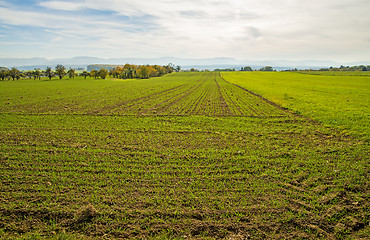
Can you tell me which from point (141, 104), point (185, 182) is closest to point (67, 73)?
point (141, 104)

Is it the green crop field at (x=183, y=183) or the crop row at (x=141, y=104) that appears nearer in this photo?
the green crop field at (x=183, y=183)

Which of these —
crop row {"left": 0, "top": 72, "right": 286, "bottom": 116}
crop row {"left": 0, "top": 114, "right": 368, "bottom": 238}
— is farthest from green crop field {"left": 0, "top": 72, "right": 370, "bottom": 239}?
crop row {"left": 0, "top": 72, "right": 286, "bottom": 116}

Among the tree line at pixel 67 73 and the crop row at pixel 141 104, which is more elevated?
the tree line at pixel 67 73

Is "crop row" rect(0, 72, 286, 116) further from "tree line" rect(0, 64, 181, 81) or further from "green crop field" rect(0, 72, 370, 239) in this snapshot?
"tree line" rect(0, 64, 181, 81)

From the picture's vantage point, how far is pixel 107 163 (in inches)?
360

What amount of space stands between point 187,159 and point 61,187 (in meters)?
5.19

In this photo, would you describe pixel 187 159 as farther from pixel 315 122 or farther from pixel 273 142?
pixel 315 122

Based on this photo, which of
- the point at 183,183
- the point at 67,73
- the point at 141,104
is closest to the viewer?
the point at 183,183

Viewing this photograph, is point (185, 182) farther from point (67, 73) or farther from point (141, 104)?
point (67, 73)

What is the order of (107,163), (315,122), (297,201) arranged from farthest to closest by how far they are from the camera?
1. (315,122)
2. (107,163)
3. (297,201)

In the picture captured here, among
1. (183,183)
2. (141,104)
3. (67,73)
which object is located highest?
(67,73)

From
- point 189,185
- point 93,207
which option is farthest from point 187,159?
point 93,207

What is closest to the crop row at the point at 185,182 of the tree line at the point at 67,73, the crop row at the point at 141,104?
the crop row at the point at 141,104

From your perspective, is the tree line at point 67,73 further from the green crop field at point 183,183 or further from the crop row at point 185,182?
the crop row at point 185,182
